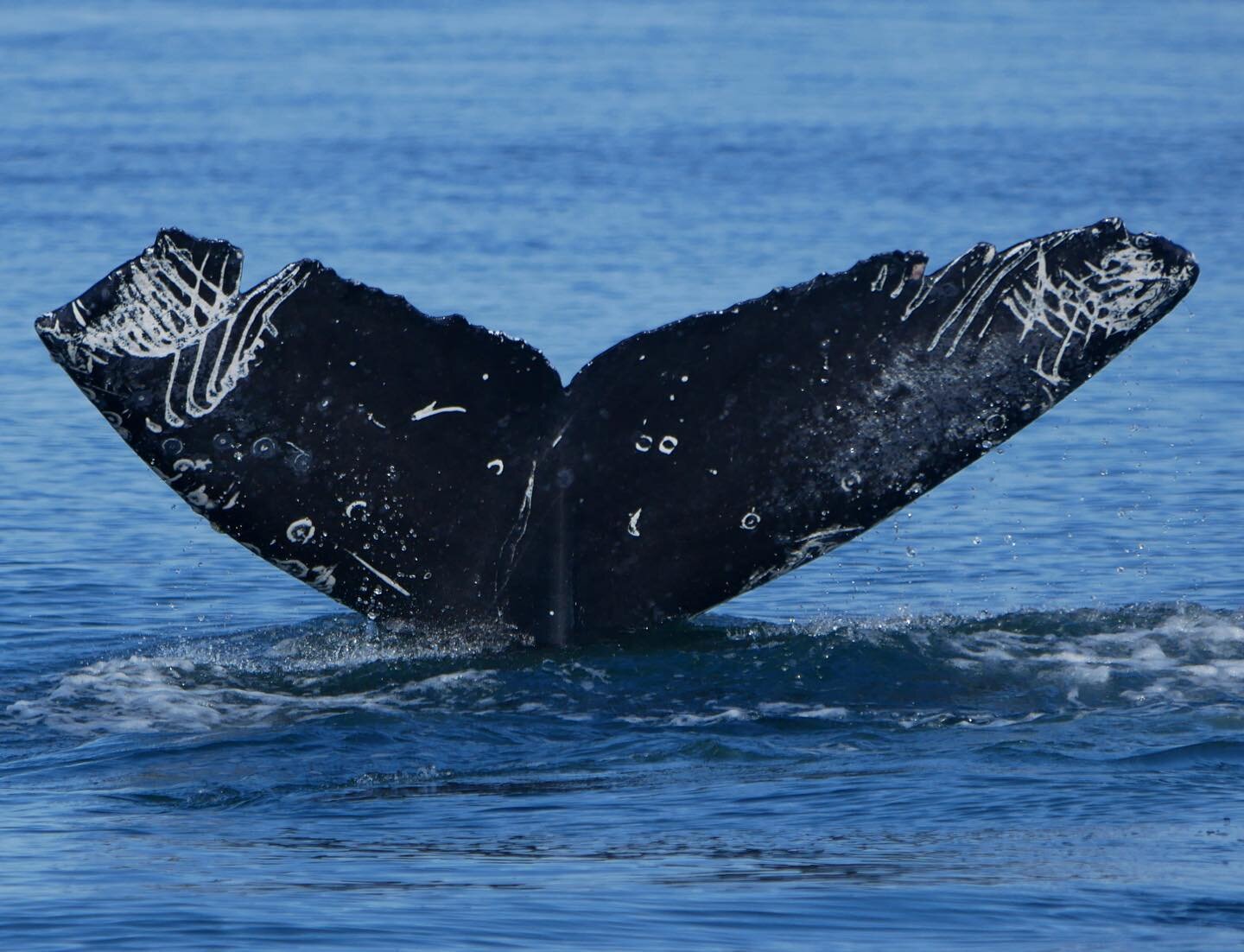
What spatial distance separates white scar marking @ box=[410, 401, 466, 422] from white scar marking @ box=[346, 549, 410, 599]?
0.53m

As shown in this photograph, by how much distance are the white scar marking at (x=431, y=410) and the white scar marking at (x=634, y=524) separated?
2.25 ft

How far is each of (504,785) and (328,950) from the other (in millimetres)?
1508

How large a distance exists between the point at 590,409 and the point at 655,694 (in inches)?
46.6

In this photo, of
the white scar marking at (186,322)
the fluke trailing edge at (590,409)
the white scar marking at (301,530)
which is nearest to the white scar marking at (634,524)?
→ the fluke trailing edge at (590,409)

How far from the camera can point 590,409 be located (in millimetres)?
7594

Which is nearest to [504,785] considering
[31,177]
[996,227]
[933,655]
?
[933,655]

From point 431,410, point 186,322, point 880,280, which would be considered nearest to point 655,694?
point 431,410

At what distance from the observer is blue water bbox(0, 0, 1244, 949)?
6.22m

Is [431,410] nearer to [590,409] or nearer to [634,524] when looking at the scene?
[590,409]

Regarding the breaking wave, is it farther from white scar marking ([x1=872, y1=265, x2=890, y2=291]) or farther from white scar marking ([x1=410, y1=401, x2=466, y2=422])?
white scar marking ([x1=872, y1=265, x2=890, y2=291])

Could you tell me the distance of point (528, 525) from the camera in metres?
7.67

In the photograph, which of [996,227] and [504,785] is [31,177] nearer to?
[996,227]

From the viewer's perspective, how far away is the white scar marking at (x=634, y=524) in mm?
7645

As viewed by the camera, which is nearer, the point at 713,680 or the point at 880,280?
the point at 880,280
